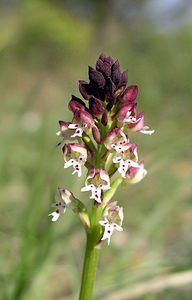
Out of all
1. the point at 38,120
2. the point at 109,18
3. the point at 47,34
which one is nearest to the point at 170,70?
the point at 38,120

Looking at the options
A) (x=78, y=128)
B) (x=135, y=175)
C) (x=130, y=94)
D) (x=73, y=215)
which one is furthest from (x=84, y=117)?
(x=73, y=215)

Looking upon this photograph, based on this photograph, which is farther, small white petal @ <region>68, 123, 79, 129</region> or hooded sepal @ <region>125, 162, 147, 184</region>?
hooded sepal @ <region>125, 162, 147, 184</region>

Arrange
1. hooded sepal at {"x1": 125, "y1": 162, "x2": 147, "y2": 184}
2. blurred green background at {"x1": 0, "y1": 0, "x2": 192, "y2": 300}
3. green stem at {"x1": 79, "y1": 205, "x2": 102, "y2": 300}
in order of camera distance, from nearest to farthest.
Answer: green stem at {"x1": 79, "y1": 205, "x2": 102, "y2": 300} → hooded sepal at {"x1": 125, "y1": 162, "x2": 147, "y2": 184} → blurred green background at {"x1": 0, "y1": 0, "x2": 192, "y2": 300}

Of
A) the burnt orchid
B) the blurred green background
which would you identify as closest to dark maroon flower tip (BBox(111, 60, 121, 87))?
the burnt orchid

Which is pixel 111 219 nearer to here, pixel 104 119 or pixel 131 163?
pixel 131 163

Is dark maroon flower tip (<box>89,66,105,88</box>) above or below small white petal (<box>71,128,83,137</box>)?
above

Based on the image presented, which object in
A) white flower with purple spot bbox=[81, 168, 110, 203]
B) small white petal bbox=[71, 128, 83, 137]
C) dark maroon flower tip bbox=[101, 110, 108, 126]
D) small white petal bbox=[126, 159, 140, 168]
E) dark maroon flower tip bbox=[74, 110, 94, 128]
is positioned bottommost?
white flower with purple spot bbox=[81, 168, 110, 203]

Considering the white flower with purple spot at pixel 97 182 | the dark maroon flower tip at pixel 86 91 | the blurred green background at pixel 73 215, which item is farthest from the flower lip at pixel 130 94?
the blurred green background at pixel 73 215

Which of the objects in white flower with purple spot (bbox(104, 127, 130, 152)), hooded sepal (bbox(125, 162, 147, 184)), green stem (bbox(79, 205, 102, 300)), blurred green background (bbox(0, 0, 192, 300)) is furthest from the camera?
blurred green background (bbox(0, 0, 192, 300))

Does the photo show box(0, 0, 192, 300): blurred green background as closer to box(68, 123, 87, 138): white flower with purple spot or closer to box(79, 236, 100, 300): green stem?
box(79, 236, 100, 300): green stem

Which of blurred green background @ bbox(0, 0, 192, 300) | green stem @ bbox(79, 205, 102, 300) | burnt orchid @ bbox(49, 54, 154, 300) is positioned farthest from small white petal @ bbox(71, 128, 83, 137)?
blurred green background @ bbox(0, 0, 192, 300)
